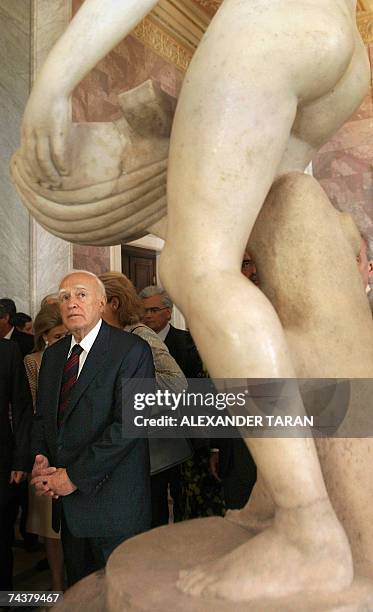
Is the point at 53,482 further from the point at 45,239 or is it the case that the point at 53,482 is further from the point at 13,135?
the point at 13,135

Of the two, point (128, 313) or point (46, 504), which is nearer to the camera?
point (128, 313)

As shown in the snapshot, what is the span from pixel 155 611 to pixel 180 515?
6.45ft

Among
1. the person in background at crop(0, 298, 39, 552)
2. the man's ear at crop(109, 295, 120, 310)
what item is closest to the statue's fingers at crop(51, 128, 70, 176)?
the man's ear at crop(109, 295, 120, 310)

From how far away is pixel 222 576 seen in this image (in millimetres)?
1115

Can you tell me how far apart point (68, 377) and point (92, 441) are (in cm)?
29

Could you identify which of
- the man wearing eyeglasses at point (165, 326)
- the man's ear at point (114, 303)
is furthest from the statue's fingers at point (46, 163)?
the man wearing eyeglasses at point (165, 326)

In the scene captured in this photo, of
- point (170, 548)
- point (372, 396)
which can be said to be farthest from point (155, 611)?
point (372, 396)

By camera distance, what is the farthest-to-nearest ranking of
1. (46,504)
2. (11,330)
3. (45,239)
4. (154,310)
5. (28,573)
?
(45,239)
(11,330)
(28,573)
(154,310)
(46,504)

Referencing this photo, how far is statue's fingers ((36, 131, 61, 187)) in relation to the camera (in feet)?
4.28

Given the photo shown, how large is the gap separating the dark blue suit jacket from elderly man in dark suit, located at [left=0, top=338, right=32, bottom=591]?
A: 20.7 inches

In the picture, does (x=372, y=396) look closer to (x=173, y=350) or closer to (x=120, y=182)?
(x=120, y=182)

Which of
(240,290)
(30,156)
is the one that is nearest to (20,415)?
(30,156)

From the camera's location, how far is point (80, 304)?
7.39 feet

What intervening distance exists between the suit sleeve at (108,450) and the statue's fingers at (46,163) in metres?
0.87
